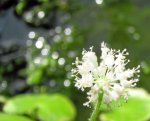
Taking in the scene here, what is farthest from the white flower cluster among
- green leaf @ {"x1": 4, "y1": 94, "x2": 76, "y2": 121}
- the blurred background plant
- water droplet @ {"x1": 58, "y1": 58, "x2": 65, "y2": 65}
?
water droplet @ {"x1": 58, "y1": 58, "x2": 65, "y2": 65}

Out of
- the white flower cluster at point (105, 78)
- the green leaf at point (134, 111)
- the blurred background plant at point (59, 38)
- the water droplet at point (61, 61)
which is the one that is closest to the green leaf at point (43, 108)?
the green leaf at point (134, 111)

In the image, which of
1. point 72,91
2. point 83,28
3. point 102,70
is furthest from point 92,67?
point 83,28

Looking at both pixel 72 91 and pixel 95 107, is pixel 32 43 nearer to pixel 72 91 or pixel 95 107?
pixel 72 91

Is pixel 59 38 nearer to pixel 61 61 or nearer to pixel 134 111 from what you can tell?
pixel 61 61

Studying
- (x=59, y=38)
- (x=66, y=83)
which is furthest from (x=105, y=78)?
(x=59, y=38)

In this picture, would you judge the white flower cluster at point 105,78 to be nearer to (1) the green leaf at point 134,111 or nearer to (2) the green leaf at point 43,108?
(1) the green leaf at point 134,111

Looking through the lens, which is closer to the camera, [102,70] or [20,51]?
[102,70]
